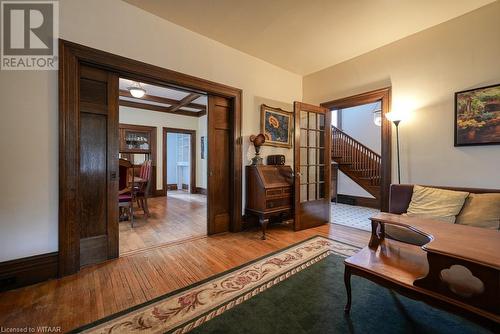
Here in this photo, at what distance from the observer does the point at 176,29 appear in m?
2.78

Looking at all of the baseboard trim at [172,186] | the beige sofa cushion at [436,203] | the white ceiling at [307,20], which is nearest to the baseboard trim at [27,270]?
the white ceiling at [307,20]

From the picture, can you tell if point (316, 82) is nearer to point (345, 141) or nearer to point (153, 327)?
point (345, 141)

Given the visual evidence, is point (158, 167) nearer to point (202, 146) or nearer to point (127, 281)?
point (202, 146)

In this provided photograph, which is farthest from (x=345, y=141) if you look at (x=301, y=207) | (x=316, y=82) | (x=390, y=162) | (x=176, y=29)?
(x=176, y=29)

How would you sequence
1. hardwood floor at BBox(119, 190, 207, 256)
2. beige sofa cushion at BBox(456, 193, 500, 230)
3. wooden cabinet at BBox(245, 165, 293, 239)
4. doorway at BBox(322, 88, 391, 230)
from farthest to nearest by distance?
doorway at BBox(322, 88, 391, 230) → wooden cabinet at BBox(245, 165, 293, 239) → hardwood floor at BBox(119, 190, 207, 256) → beige sofa cushion at BBox(456, 193, 500, 230)

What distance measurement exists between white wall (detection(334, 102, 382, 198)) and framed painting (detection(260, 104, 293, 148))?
327 centimetres

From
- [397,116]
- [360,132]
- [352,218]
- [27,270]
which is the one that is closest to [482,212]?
[397,116]

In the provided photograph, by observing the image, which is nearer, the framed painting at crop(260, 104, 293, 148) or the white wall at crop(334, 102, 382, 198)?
the framed painting at crop(260, 104, 293, 148)

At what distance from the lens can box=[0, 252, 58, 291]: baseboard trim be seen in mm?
1826

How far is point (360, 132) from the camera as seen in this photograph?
677 cm

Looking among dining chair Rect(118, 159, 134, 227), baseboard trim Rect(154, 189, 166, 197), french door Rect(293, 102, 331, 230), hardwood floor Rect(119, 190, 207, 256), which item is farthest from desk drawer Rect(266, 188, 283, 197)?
baseboard trim Rect(154, 189, 166, 197)

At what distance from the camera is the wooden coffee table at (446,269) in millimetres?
1089

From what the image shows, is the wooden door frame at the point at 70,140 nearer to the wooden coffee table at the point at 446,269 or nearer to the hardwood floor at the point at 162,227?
the hardwood floor at the point at 162,227

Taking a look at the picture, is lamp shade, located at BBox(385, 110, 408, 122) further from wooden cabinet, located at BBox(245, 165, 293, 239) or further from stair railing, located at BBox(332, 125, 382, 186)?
stair railing, located at BBox(332, 125, 382, 186)
